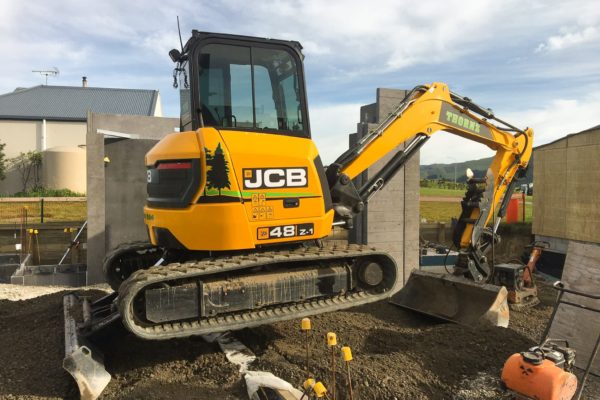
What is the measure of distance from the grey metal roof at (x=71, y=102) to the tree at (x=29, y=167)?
4187mm

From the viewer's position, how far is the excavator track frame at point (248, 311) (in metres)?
4.20

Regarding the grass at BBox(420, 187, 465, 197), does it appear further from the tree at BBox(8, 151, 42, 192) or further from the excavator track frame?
the excavator track frame

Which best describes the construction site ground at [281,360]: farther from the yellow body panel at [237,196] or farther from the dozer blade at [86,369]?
the yellow body panel at [237,196]

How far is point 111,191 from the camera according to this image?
955cm

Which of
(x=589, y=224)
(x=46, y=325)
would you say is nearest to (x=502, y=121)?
(x=589, y=224)

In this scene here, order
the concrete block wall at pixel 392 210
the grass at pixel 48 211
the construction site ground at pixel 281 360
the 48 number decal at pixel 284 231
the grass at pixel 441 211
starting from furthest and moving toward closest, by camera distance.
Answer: the grass at pixel 441 211 → the grass at pixel 48 211 → the concrete block wall at pixel 392 210 → the 48 number decal at pixel 284 231 → the construction site ground at pixel 281 360

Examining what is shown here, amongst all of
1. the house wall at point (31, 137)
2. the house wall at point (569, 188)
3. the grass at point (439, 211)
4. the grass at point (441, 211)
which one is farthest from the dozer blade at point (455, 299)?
the house wall at point (31, 137)

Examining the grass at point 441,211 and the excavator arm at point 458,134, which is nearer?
the excavator arm at point 458,134

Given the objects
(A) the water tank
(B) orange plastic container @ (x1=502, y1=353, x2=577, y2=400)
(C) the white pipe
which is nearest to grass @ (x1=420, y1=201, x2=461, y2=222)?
(B) orange plastic container @ (x1=502, y1=353, x2=577, y2=400)

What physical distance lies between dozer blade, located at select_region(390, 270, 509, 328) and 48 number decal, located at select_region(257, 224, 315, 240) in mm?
2769

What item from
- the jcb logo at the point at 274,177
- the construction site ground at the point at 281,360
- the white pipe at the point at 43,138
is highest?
the white pipe at the point at 43,138

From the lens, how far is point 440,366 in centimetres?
474

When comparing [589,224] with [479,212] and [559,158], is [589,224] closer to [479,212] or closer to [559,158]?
[559,158]

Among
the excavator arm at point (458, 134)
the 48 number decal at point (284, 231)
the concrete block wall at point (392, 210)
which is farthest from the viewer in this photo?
the concrete block wall at point (392, 210)
